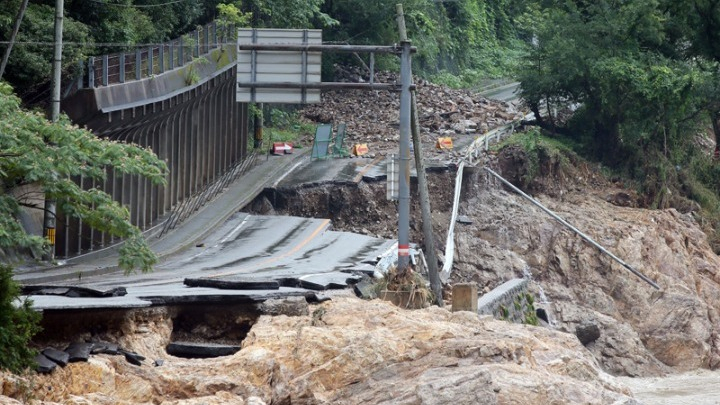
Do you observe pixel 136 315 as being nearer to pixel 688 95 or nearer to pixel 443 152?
pixel 443 152

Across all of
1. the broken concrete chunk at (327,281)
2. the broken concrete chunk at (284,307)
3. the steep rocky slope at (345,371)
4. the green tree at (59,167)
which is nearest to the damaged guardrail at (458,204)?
the broken concrete chunk at (327,281)

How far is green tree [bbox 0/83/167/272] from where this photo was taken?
23.0m

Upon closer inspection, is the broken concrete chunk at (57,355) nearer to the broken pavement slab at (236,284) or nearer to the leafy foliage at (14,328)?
the leafy foliage at (14,328)

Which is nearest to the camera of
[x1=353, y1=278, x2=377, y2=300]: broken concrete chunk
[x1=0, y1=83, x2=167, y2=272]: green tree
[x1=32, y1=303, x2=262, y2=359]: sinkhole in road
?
[x1=32, y1=303, x2=262, y2=359]: sinkhole in road

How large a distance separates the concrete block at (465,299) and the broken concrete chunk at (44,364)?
38.1 feet

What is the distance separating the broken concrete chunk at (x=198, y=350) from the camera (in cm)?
1914

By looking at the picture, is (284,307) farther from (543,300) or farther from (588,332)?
(543,300)

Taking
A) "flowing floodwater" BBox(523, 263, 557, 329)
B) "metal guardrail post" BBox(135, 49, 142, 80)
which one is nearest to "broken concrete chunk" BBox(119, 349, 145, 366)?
"metal guardrail post" BBox(135, 49, 142, 80)

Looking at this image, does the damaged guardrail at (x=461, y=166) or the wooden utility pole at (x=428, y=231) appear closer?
the wooden utility pole at (x=428, y=231)

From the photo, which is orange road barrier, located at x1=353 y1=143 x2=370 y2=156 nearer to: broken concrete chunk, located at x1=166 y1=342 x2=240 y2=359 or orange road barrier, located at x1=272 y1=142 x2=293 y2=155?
orange road barrier, located at x1=272 y1=142 x2=293 y2=155

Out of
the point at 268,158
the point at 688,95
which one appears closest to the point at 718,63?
→ the point at 688,95

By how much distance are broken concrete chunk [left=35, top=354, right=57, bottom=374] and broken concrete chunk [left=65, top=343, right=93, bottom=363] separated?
263mm

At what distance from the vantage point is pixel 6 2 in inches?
1474

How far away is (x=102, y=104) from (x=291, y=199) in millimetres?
11523
